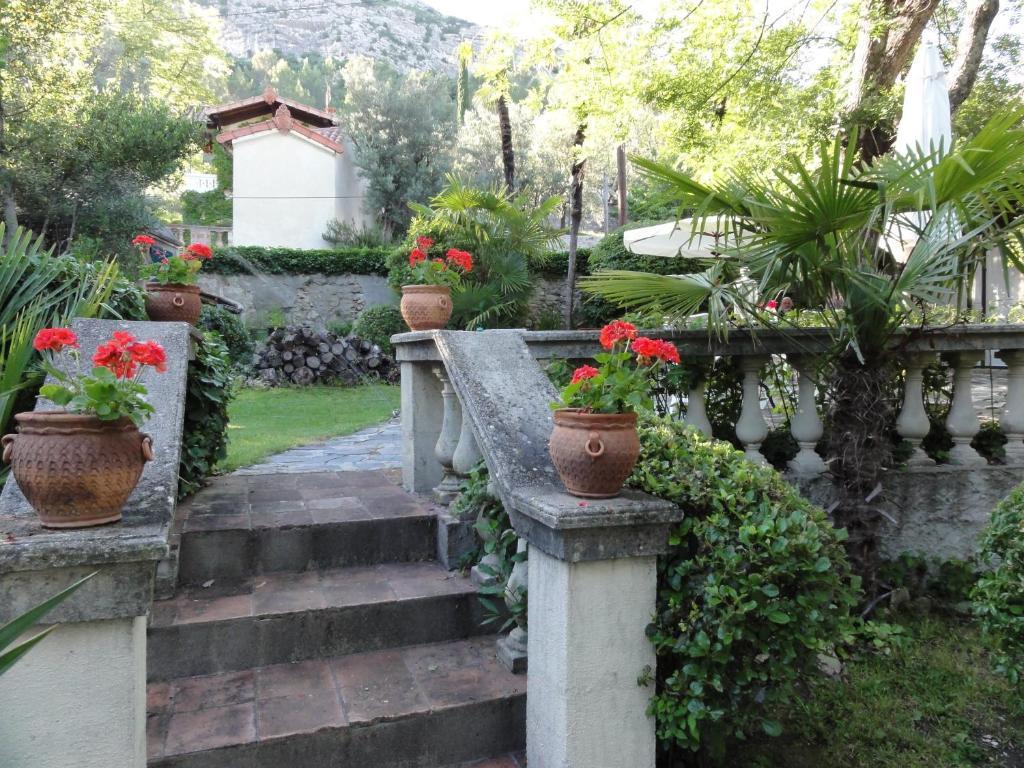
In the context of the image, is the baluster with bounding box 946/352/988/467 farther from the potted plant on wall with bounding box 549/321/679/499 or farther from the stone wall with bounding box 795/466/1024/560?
the potted plant on wall with bounding box 549/321/679/499

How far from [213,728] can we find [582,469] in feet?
4.49

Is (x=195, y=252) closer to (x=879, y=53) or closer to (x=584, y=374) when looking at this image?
(x=584, y=374)

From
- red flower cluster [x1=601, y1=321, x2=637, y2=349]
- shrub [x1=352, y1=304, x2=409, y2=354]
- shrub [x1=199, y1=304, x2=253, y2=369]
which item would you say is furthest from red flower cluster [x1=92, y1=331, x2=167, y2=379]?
shrub [x1=352, y1=304, x2=409, y2=354]

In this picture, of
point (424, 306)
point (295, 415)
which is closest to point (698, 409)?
point (424, 306)

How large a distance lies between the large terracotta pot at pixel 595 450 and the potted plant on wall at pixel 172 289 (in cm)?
230

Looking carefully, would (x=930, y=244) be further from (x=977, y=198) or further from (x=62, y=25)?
(x=62, y=25)

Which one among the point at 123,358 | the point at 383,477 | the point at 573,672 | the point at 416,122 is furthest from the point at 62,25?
the point at 573,672

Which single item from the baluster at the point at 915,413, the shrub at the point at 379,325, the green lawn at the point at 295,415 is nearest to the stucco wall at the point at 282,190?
the shrub at the point at 379,325

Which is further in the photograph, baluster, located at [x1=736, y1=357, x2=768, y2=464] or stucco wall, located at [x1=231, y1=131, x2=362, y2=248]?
stucco wall, located at [x1=231, y1=131, x2=362, y2=248]

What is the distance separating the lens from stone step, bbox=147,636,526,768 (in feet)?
6.93

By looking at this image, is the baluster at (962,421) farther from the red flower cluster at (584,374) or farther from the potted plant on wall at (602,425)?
the red flower cluster at (584,374)

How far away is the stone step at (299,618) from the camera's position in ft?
8.23

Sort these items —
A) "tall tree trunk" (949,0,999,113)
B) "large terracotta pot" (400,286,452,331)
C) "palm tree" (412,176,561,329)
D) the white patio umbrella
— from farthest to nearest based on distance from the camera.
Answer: "palm tree" (412,176,561,329)
"tall tree trunk" (949,0,999,113)
the white patio umbrella
"large terracotta pot" (400,286,452,331)

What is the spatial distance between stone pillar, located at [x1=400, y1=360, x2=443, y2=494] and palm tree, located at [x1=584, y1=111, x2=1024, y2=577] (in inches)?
52.0
